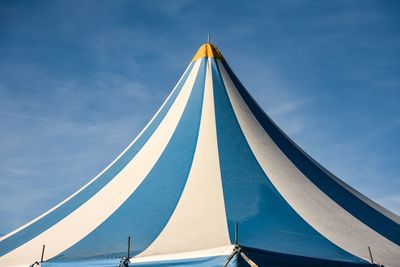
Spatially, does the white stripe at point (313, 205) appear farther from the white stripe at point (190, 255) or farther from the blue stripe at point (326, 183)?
the white stripe at point (190, 255)

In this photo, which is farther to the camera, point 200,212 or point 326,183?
point 326,183

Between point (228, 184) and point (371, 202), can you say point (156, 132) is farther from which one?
point (371, 202)

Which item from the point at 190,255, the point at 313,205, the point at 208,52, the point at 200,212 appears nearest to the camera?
the point at 190,255

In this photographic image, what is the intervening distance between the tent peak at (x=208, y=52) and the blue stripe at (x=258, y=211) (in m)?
1.85

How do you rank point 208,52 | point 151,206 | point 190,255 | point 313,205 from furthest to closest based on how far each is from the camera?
point 208,52, point 313,205, point 151,206, point 190,255

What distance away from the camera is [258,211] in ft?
14.4

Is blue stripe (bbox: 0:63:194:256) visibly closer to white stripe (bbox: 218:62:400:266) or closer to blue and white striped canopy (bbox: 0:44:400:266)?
blue and white striped canopy (bbox: 0:44:400:266)

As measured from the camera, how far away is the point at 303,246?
404cm

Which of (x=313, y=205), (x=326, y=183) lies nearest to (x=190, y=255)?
(x=313, y=205)

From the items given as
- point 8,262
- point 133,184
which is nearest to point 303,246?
point 133,184

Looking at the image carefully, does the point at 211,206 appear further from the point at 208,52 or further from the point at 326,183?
the point at 208,52

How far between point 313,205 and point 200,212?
1384mm

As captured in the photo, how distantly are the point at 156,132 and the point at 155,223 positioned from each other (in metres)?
1.98

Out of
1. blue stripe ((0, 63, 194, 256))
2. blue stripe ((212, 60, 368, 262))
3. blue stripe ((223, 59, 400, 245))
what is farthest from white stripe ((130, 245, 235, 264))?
blue stripe ((223, 59, 400, 245))
